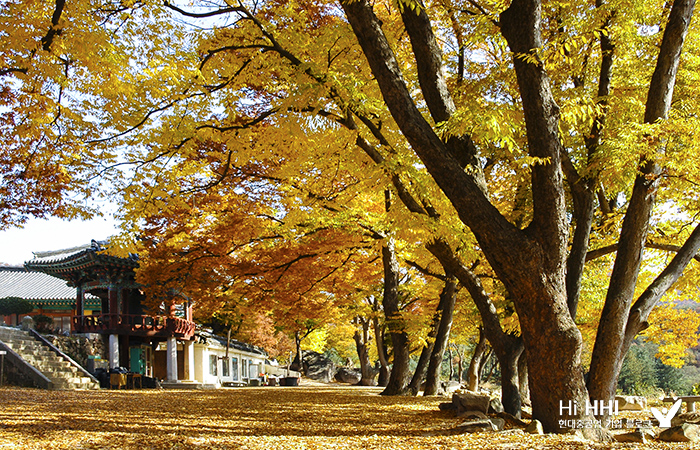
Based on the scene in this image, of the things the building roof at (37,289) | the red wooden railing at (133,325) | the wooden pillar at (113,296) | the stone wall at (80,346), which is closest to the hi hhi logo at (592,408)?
the stone wall at (80,346)

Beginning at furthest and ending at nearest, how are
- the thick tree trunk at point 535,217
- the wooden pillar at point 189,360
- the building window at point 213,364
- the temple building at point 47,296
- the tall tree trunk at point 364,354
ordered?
the building window at point 213,364, the tall tree trunk at point 364,354, the temple building at point 47,296, the wooden pillar at point 189,360, the thick tree trunk at point 535,217

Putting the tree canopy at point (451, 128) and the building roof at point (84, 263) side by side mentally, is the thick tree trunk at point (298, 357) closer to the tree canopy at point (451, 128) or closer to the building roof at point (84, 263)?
the building roof at point (84, 263)

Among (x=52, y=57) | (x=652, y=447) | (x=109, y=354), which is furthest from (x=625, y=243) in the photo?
(x=109, y=354)

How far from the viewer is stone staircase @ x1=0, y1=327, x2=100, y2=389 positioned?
15470 millimetres

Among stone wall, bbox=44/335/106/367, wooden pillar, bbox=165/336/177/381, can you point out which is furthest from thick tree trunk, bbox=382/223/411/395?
wooden pillar, bbox=165/336/177/381

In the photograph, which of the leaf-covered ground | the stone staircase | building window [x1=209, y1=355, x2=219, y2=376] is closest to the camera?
the leaf-covered ground

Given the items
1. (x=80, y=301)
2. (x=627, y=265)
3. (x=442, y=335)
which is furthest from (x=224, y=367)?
(x=627, y=265)

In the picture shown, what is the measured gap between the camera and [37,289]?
1155 inches

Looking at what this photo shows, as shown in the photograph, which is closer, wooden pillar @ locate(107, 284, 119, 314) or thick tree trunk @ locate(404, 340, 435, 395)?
thick tree trunk @ locate(404, 340, 435, 395)

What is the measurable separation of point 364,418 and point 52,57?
21.4 feet

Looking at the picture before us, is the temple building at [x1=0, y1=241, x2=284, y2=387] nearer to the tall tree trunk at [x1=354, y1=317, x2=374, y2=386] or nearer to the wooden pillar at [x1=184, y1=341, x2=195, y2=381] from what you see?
the wooden pillar at [x1=184, y1=341, x2=195, y2=381]

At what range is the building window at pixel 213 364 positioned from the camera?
3008 centimetres

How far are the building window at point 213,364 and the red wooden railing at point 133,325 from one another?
481cm

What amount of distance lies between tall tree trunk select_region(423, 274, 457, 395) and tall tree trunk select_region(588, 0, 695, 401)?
6.30m
